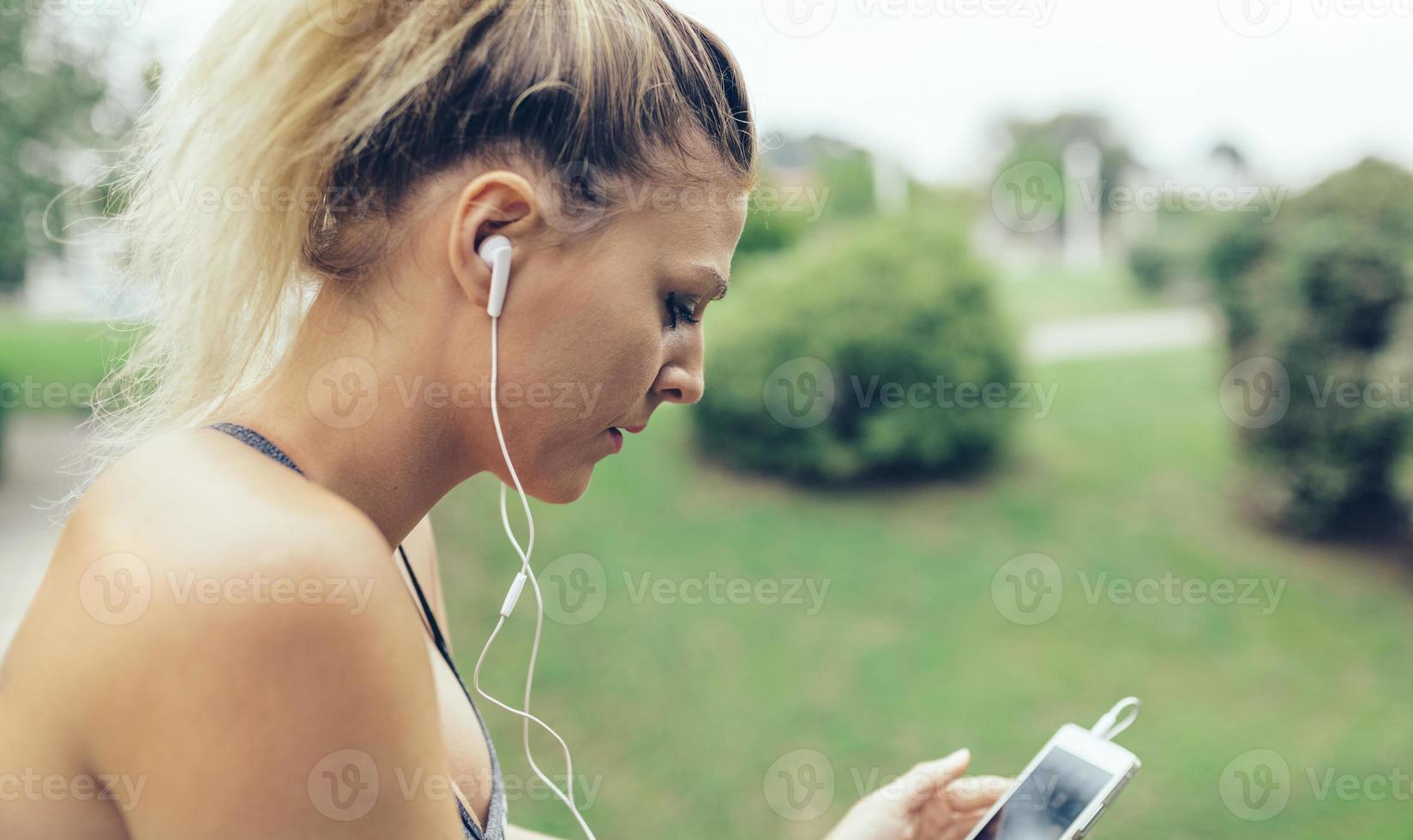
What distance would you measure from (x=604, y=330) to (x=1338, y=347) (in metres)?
6.09

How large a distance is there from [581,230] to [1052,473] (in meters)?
7.03

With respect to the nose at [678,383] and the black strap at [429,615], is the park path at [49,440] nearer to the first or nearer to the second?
the black strap at [429,615]

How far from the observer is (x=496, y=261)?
53.0 inches

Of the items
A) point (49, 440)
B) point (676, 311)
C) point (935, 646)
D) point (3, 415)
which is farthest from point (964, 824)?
point (49, 440)

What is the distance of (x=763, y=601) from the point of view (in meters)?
6.34

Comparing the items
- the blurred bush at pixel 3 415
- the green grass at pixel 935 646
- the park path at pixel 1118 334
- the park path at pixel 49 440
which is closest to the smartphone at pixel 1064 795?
the green grass at pixel 935 646

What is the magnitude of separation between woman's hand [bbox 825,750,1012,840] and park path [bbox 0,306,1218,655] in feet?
11.3

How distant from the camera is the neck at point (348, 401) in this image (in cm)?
140

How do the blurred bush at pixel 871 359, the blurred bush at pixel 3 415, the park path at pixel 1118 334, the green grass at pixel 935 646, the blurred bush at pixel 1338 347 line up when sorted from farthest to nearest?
the park path at pixel 1118 334
the blurred bush at pixel 3 415
the blurred bush at pixel 871 359
the blurred bush at pixel 1338 347
the green grass at pixel 935 646

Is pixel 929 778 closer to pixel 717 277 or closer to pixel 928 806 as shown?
pixel 928 806

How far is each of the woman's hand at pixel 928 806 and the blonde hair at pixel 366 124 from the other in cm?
114

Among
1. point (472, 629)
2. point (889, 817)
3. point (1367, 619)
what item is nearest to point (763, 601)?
point (472, 629)

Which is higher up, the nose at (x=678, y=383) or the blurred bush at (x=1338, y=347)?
the nose at (x=678, y=383)

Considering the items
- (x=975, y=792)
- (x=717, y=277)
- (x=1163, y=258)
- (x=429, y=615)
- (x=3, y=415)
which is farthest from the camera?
(x=1163, y=258)
